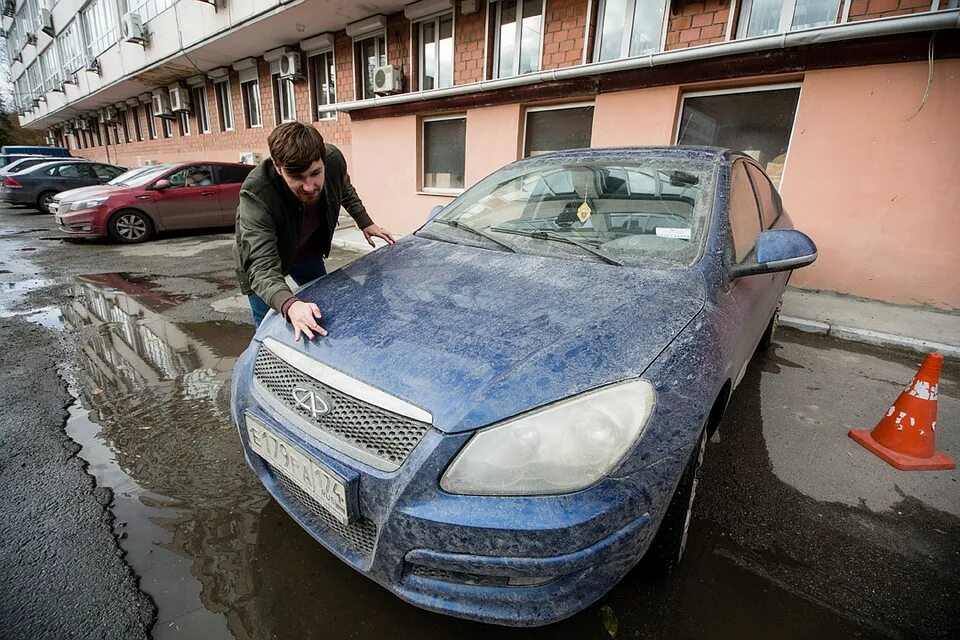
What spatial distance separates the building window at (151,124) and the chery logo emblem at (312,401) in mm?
26072

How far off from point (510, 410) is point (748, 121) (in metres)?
6.21

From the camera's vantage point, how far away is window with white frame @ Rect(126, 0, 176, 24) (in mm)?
14992

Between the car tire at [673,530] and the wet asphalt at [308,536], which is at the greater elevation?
the car tire at [673,530]

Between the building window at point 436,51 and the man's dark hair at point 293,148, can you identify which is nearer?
the man's dark hair at point 293,148

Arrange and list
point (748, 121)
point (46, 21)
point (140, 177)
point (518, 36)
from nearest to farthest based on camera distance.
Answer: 1. point (748, 121)
2. point (518, 36)
3. point (140, 177)
4. point (46, 21)

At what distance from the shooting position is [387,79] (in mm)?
9133

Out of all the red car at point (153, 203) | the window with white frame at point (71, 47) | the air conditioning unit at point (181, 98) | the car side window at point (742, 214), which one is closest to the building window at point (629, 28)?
the car side window at point (742, 214)

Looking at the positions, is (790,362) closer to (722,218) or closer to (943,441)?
(943,441)

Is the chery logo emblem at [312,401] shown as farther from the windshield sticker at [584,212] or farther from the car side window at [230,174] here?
the car side window at [230,174]

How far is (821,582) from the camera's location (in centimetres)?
167

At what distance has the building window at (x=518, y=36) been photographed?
7562 millimetres

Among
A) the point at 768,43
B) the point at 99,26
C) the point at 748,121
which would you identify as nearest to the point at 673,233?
the point at 768,43

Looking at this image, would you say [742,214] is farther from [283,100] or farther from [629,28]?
[283,100]

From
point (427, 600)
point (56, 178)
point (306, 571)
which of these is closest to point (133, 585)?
point (306, 571)
